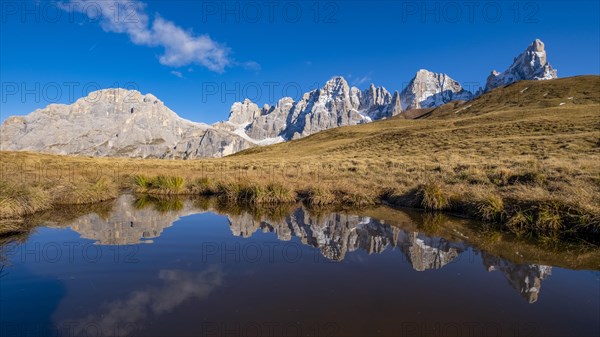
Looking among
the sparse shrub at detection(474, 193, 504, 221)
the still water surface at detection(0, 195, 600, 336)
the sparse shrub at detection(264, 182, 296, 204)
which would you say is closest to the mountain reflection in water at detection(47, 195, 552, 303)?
the still water surface at detection(0, 195, 600, 336)

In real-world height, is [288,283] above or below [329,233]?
below

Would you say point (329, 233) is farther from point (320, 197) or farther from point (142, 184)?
point (142, 184)

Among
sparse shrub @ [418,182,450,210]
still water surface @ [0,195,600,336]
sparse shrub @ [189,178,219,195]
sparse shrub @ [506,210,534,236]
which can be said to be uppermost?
sparse shrub @ [189,178,219,195]

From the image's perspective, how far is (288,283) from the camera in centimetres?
767

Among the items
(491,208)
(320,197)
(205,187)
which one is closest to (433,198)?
(491,208)

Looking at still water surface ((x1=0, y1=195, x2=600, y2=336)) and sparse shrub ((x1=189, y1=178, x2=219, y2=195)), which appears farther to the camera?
sparse shrub ((x1=189, y1=178, x2=219, y2=195))

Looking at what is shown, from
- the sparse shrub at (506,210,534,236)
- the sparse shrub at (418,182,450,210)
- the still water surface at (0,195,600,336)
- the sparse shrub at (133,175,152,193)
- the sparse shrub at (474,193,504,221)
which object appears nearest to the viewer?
the still water surface at (0,195,600,336)

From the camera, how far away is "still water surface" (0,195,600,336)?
18.9 feet

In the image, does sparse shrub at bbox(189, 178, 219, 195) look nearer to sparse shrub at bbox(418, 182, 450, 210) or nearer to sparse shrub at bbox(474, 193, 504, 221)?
sparse shrub at bbox(418, 182, 450, 210)

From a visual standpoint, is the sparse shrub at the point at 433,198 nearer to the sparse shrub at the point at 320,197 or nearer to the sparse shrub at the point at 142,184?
the sparse shrub at the point at 320,197

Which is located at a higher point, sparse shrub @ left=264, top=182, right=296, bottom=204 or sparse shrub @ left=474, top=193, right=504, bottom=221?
sparse shrub @ left=264, top=182, right=296, bottom=204

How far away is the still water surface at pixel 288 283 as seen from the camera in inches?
227

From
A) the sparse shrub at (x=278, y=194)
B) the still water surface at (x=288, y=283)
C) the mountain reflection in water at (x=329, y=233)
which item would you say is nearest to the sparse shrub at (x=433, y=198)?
the still water surface at (x=288, y=283)

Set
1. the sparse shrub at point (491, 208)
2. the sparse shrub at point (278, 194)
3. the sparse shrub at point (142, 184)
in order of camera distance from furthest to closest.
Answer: the sparse shrub at point (142, 184) → the sparse shrub at point (278, 194) → the sparse shrub at point (491, 208)
